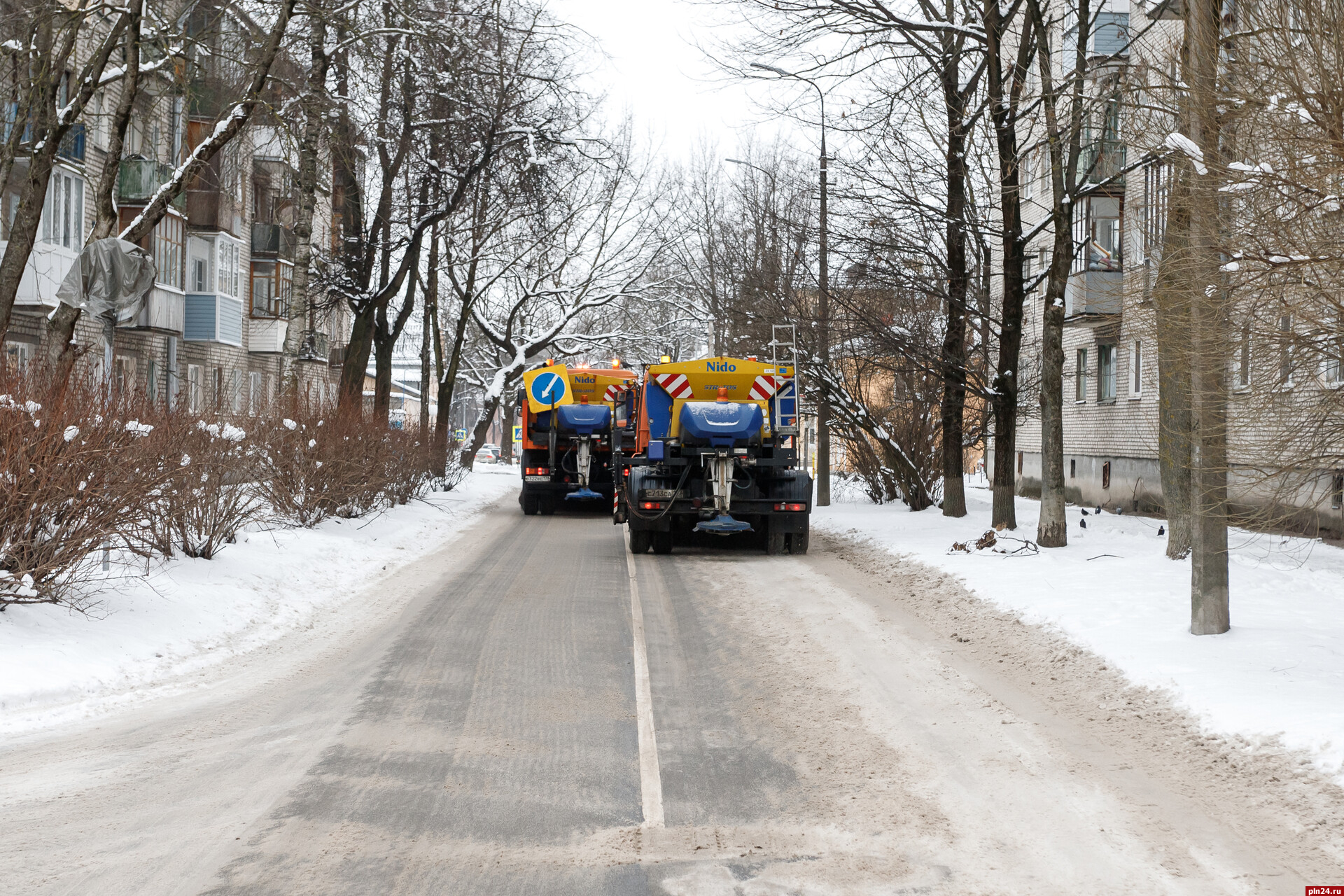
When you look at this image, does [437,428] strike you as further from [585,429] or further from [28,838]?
[28,838]

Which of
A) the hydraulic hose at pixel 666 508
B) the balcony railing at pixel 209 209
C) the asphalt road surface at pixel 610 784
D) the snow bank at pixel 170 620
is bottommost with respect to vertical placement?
the asphalt road surface at pixel 610 784

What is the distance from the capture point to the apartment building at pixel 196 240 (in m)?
20.9

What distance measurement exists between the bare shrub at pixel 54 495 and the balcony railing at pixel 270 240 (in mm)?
32851

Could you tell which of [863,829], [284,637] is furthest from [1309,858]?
[284,637]

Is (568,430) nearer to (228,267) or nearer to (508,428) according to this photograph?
(228,267)

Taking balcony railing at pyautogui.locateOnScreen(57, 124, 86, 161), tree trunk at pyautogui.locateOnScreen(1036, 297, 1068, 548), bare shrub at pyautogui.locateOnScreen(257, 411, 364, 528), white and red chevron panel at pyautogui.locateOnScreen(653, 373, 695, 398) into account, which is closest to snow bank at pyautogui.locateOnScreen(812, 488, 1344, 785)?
tree trunk at pyautogui.locateOnScreen(1036, 297, 1068, 548)

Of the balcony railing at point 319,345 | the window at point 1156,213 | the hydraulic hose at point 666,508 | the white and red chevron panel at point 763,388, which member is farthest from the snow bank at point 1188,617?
the balcony railing at point 319,345

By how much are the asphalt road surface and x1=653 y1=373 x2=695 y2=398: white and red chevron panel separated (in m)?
8.15

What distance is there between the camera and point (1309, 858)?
4.86 metres

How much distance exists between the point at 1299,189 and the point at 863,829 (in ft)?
16.3

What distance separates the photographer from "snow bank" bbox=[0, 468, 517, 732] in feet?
24.9

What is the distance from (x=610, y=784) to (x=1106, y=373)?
28.5 meters

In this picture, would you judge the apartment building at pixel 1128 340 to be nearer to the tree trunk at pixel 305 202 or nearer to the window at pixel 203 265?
the tree trunk at pixel 305 202

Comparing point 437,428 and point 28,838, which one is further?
point 437,428
